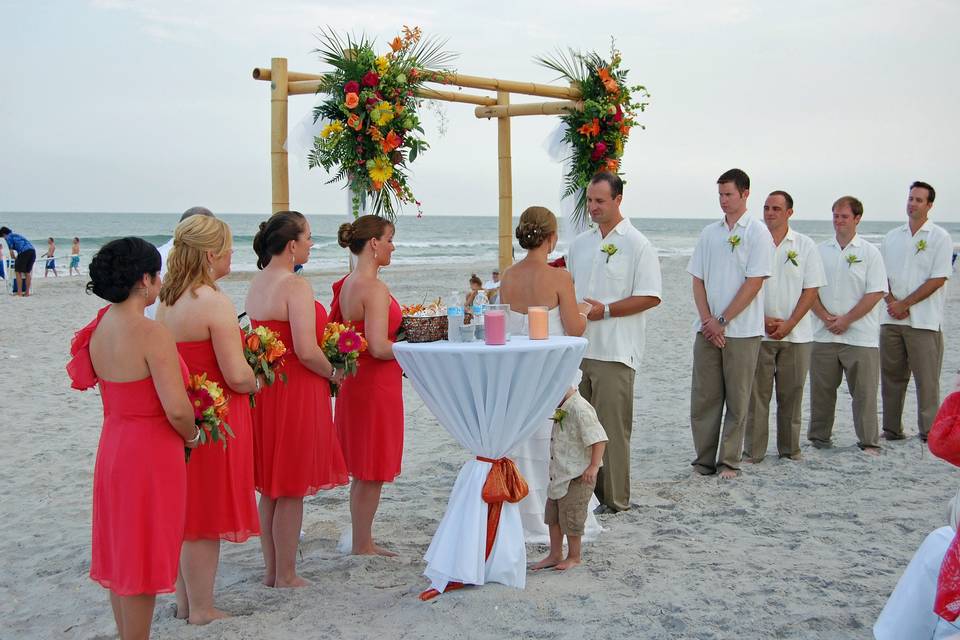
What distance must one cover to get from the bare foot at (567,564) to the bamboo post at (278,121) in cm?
290

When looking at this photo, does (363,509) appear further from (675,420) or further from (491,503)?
(675,420)

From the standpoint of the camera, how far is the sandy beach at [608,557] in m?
3.89

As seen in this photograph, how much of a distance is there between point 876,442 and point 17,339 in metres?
12.5

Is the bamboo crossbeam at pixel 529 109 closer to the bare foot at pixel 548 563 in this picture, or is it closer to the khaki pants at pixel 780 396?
the khaki pants at pixel 780 396

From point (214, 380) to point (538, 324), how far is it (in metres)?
1.55

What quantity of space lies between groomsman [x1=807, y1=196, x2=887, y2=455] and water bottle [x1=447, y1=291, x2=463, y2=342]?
4049mm


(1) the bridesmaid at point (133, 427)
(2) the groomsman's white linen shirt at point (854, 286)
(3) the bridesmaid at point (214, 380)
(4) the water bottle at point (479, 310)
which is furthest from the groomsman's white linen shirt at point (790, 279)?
(1) the bridesmaid at point (133, 427)

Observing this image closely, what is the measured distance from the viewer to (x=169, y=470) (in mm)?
3465

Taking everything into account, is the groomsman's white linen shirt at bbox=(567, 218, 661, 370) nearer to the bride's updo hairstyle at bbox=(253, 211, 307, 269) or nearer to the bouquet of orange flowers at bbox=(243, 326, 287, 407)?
the bride's updo hairstyle at bbox=(253, 211, 307, 269)

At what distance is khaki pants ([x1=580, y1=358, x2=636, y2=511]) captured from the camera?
557 centimetres

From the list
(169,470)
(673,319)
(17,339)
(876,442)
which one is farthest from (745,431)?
(17,339)

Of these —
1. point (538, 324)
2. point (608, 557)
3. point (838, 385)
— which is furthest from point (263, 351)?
point (838, 385)

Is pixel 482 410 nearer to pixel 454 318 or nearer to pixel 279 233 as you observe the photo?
pixel 454 318

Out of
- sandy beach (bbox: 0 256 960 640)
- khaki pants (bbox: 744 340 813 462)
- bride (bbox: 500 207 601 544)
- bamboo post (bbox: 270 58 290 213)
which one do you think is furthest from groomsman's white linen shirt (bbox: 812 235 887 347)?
bamboo post (bbox: 270 58 290 213)
